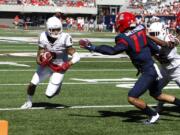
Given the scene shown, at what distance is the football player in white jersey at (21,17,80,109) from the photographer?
999cm

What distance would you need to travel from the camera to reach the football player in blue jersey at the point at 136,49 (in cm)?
848

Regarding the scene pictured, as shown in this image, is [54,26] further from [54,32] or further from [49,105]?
[49,105]

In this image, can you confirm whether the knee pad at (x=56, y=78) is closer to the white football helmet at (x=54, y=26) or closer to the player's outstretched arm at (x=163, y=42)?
the white football helmet at (x=54, y=26)

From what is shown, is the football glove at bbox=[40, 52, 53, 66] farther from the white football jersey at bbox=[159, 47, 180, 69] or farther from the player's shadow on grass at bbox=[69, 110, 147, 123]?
the white football jersey at bbox=[159, 47, 180, 69]

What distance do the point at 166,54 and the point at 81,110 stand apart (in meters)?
1.86

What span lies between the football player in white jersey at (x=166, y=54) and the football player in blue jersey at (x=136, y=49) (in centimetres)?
21

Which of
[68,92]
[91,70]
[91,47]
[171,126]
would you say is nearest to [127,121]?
[171,126]

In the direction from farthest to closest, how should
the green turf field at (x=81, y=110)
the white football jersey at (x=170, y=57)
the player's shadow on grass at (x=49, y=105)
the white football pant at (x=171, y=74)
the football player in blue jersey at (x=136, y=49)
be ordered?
the player's shadow on grass at (x=49, y=105) < the white football pant at (x=171, y=74) < the white football jersey at (x=170, y=57) < the football player in blue jersey at (x=136, y=49) < the green turf field at (x=81, y=110)

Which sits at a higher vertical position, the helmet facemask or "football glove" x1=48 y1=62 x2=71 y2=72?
the helmet facemask

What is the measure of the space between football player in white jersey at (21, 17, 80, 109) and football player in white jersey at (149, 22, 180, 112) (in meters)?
1.60

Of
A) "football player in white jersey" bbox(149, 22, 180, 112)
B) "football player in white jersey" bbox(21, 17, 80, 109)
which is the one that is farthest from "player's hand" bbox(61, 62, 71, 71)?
"football player in white jersey" bbox(149, 22, 180, 112)

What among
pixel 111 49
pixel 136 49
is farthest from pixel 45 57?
pixel 136 49

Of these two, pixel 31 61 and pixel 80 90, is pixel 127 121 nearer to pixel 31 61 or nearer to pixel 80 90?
pixel 80 90

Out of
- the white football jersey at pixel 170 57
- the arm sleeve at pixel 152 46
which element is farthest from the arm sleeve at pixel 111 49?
the white football jersey at pixel 170 57
